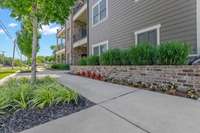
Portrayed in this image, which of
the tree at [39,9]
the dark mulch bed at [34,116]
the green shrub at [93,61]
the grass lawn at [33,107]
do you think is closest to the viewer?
the dark mulch bed at [34,116]

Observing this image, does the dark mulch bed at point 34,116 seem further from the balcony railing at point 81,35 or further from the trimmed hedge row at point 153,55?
the balcony railing at point 81,35

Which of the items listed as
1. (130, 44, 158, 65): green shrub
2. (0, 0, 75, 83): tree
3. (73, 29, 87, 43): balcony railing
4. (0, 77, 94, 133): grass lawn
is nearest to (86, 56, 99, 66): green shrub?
(0, 0, 75, 83): tree

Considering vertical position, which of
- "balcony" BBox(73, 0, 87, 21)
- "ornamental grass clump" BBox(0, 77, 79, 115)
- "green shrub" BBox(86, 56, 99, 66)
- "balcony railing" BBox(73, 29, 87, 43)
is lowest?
"ornamental grass clump" BBox(0, 77, 79, 115)

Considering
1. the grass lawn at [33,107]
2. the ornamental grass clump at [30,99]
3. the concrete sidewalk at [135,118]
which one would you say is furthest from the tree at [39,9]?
the concrete sidewalk at [135,118]

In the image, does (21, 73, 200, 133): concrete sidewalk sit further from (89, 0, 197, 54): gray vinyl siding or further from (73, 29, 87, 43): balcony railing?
(73, 29, 87, 43): balcony railing

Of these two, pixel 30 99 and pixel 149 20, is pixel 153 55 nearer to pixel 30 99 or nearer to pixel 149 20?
pixel 149 20

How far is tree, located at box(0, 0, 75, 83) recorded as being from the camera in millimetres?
8820

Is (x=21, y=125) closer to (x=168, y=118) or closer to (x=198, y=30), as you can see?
(x=168, y=118)

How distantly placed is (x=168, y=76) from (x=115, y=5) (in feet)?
29.5

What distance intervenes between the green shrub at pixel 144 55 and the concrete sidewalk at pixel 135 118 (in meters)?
2.40

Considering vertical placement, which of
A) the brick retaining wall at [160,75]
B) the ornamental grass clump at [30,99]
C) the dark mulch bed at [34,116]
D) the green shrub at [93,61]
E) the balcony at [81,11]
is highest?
the balcony at [81,11]

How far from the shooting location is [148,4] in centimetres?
1107

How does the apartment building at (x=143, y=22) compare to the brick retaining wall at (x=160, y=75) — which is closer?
the brick retaining wall at (x=160, y=75)

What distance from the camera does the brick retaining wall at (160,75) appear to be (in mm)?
6027
